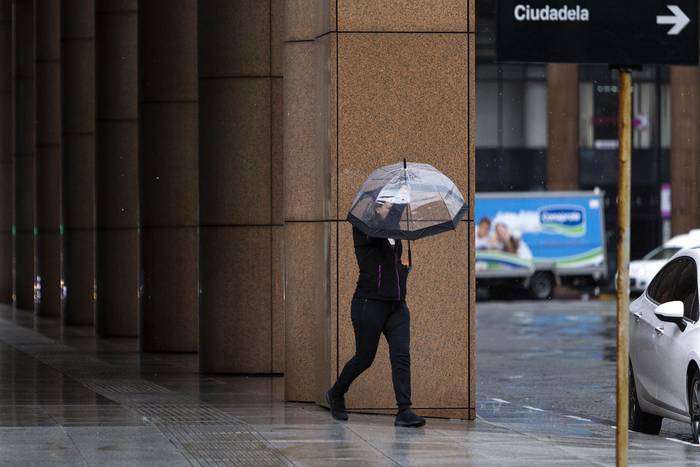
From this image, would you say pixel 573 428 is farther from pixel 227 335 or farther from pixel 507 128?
pixel 507 128

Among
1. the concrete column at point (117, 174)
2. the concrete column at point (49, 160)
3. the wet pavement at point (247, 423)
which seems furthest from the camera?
A: the concrete column at point (49, 160)

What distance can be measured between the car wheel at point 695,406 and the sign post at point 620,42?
353cm

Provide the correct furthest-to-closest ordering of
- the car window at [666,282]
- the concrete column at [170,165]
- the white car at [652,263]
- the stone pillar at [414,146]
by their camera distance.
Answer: the white car at [652,263]
the concrete column at [170,165]
the car window at [666,282]
the stone pillar at [414,146]

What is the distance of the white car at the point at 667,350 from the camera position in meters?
12.3

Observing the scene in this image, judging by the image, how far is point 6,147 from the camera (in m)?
45.3

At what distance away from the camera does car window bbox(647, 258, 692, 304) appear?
13211 mm

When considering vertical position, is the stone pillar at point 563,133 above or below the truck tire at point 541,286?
above

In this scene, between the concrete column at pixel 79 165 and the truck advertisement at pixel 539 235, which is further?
the truck advertisement at pixel 539 235

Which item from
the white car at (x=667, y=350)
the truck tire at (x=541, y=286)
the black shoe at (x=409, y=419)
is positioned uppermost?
the white car at (x=667, y=350)

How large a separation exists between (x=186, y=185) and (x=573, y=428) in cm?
946

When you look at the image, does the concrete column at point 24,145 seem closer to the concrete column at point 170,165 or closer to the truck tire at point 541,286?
the truck tire at point 541,286

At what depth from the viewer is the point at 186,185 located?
22188 millimetres

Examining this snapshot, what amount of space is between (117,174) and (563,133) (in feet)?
101

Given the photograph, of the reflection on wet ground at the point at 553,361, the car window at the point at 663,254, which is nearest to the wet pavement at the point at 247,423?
the reflection on wet ground at the point at 553,361
